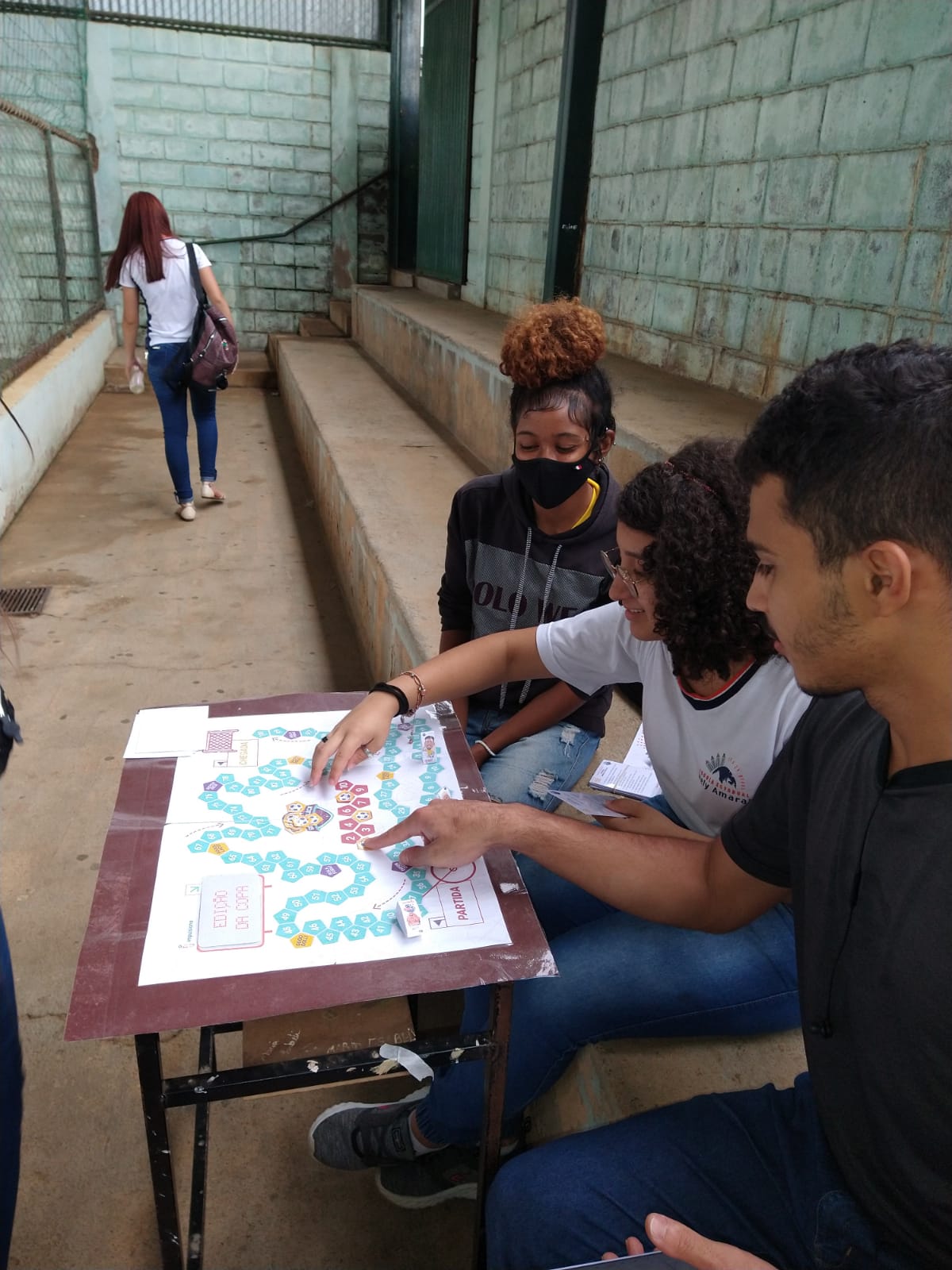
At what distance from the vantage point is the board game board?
3.15 feet

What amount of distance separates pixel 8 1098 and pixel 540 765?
3.32ft

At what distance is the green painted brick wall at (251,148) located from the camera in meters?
7.96

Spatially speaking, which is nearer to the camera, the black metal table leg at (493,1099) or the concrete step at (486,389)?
the black metal table leg at (493,1099)

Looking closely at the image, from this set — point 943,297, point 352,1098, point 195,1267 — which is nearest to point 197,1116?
point 195,1267

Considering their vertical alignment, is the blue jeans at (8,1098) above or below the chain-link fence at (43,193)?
below

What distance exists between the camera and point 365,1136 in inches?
55.1

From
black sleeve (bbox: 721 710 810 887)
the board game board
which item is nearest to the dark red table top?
the board game board

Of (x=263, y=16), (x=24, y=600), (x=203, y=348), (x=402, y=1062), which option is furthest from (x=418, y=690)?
(x=263, y=16)

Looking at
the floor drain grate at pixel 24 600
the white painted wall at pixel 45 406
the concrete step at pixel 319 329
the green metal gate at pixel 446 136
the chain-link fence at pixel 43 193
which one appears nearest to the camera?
the floor drain grate at pixel 24 600

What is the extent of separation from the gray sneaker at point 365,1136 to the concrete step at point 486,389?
1865 millimetres

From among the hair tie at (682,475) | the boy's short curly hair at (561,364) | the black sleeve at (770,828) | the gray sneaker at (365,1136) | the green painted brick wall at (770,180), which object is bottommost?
the gray sneaker at (365,1136)

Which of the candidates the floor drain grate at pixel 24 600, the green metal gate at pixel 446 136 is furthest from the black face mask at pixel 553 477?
the green metal gate at pixel 446 136

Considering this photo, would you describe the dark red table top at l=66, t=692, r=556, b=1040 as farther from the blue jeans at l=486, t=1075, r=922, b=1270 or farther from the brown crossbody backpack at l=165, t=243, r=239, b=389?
the brown crossbody backpack at l=165, t=243, r=239, b=389

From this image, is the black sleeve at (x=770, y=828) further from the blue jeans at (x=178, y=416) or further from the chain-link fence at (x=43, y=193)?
the chain-link fence at (x=43, y=193)
